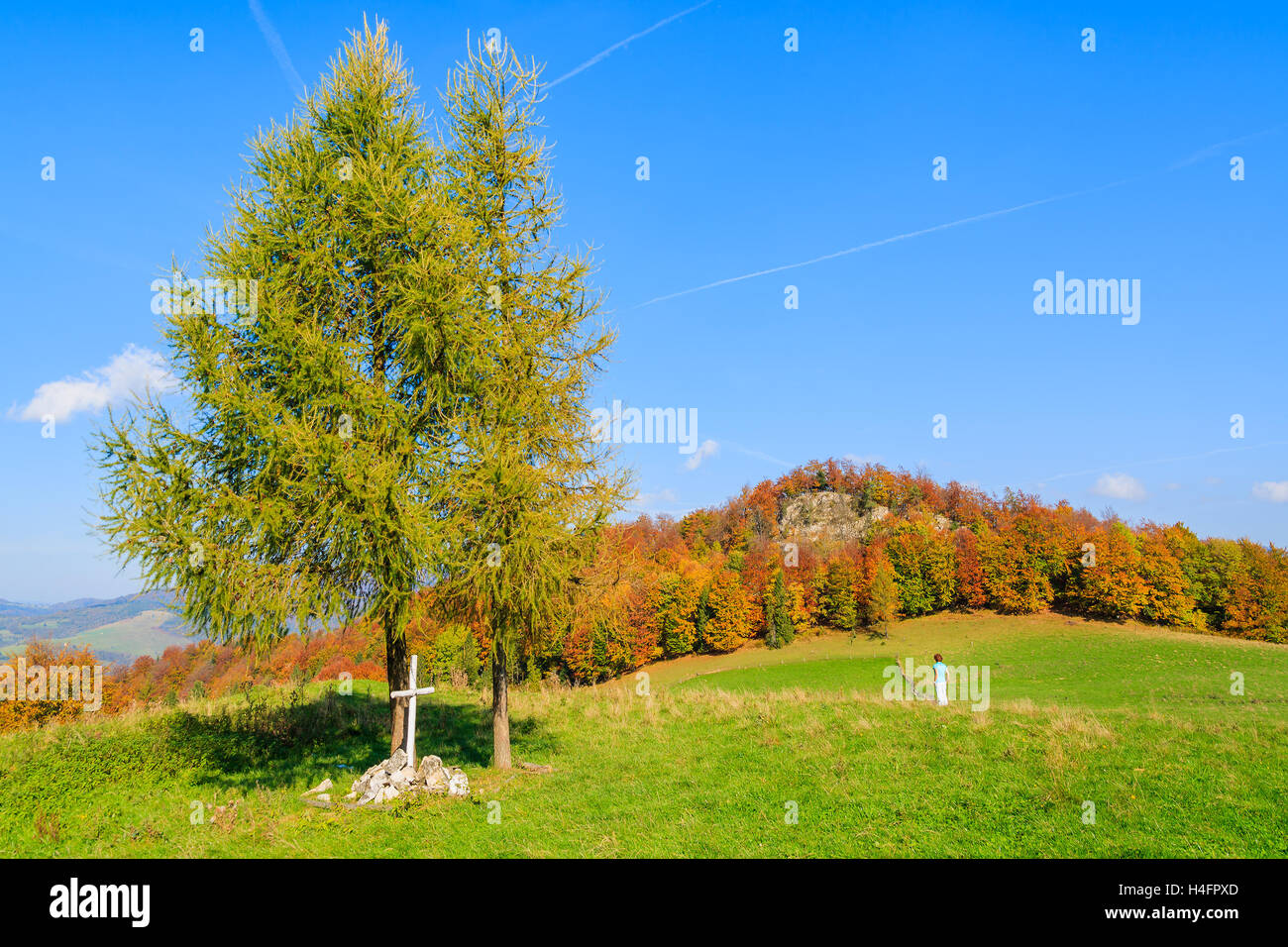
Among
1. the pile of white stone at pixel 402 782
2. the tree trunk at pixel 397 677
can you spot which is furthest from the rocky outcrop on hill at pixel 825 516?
the pile of white stone at pixel 402 782

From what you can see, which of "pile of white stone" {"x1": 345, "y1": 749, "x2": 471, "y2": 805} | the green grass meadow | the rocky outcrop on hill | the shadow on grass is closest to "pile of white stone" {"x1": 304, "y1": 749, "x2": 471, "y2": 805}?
"pile of white stone" {"x1": 345, "y1": 749, "x2": 471, "y2": 805}

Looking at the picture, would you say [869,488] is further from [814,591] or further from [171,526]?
[171,526]

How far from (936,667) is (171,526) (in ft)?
61.2

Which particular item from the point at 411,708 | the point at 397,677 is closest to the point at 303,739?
the point at 397,677

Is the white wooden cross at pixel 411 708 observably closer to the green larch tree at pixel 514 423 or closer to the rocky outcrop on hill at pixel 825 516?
the green larch tree at pixel 514 423

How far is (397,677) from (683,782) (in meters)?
6.30

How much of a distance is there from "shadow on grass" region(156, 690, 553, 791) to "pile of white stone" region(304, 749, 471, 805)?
1.17 metres

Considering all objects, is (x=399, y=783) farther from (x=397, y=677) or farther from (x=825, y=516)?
(x=825, y=516)

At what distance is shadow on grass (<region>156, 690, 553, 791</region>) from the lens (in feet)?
46.5

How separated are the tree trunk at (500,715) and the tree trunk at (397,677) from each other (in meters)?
1.78

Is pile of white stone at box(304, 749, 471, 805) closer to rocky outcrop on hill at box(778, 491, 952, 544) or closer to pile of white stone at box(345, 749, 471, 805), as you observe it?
pile of white stone at box(345, 749, 471, 805)

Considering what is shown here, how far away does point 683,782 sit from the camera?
12.6 metres

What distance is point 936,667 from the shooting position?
63.6 ft

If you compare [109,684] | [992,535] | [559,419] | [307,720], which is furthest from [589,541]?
[992,535]
